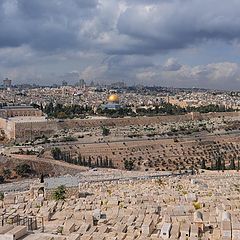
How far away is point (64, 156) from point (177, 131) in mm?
17971

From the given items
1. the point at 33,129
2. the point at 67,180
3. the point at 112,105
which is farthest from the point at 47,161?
the point at 112,105

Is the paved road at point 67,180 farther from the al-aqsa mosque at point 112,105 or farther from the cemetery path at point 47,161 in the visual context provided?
the al-aqsa mosque at point 112,105

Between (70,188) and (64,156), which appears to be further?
(64,156)

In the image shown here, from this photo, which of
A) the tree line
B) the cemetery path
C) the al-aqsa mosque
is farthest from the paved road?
the al-aqsa mosque

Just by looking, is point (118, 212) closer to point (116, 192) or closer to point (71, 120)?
point (116, 192)

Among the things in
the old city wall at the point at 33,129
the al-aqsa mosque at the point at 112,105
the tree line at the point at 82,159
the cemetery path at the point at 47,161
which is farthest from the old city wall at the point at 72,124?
the cemetery path at the point at 47,161

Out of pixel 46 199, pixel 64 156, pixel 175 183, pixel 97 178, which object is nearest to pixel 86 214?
pixel 46 199

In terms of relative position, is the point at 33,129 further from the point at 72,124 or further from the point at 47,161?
the point at 47,161

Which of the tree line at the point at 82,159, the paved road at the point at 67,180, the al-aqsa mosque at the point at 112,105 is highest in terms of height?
the al-aqsa mosque at the point at 112,105

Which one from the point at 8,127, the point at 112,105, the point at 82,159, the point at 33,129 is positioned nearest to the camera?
the point at 82,159

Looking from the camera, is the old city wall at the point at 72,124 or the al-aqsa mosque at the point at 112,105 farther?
the al-aqsa mosque at the point at 112,105

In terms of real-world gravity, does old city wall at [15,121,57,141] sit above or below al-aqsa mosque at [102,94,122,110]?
below

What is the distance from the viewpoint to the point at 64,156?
4297 cm

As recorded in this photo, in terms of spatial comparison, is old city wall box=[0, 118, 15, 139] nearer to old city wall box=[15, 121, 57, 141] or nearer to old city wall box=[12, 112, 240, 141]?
old city wall box=[12, 112, 240, 141]
